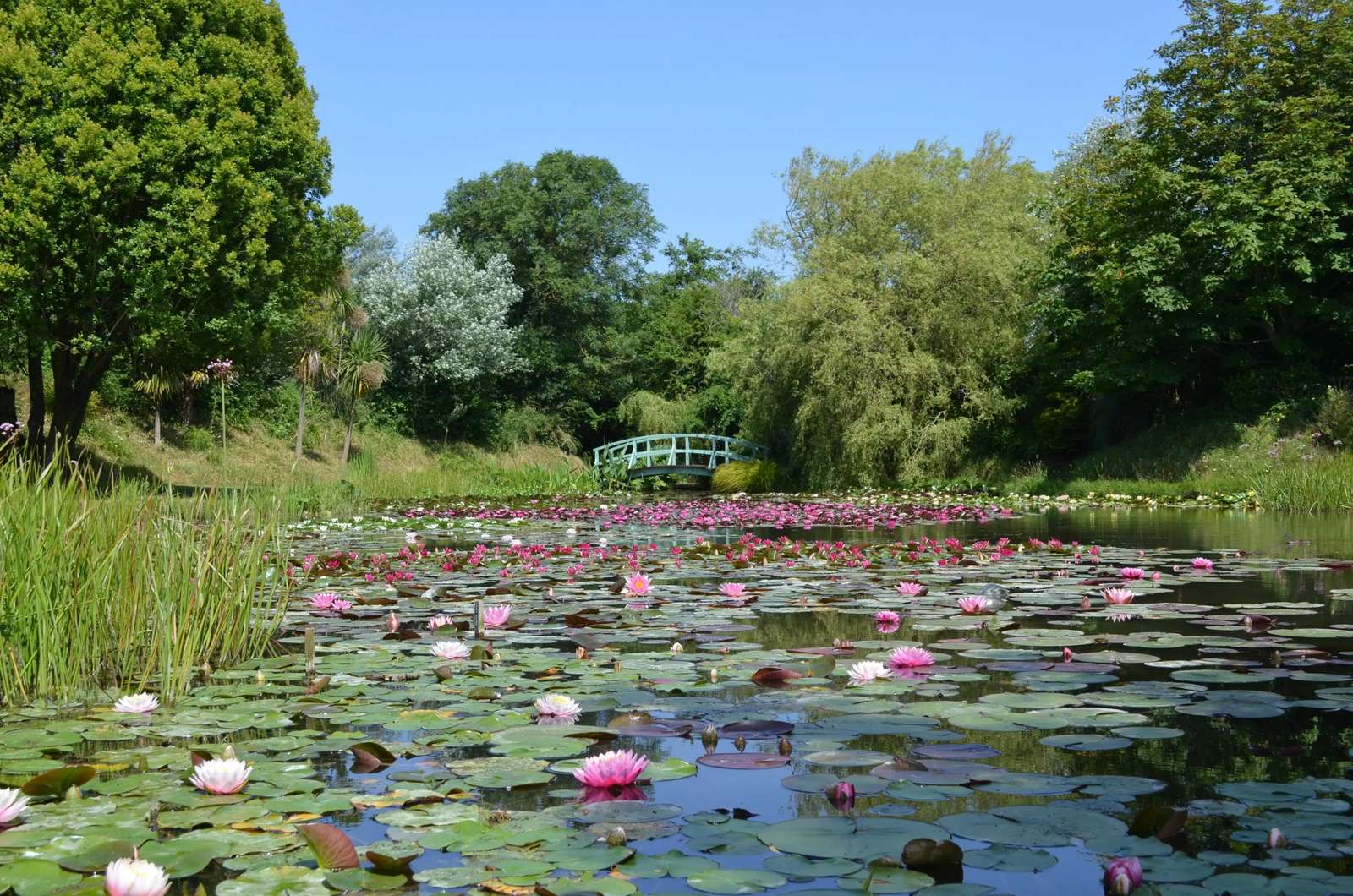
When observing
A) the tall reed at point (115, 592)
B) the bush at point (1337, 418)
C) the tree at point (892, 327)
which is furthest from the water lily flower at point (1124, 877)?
the tree at point (892, 327)

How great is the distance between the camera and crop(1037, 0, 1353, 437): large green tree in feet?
58.9

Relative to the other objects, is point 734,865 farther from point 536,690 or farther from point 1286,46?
point 1286,46

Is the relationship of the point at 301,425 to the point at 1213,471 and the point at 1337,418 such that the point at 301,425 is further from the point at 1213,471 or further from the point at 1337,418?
the point at 1337,418

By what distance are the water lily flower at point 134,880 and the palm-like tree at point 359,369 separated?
26.6m

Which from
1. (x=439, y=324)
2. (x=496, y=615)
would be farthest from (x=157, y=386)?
(x=496, y=615)

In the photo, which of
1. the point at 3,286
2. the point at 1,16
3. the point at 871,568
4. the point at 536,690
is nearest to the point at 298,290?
the point at 3,286

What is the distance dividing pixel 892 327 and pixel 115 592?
2003cm

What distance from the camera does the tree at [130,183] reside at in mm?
14961

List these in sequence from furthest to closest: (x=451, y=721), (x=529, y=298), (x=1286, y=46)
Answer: (x=529, y=298) < (x=1286, y=46) < (x=451, y=721)

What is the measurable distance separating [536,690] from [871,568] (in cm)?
392

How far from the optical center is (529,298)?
37.7 meters

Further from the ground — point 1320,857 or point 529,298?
point 529,298

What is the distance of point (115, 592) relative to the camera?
3.67 m

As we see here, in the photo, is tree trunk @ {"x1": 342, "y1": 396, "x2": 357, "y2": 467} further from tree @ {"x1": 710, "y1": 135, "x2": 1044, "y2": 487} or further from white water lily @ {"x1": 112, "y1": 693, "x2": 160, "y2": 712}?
white water lily @ {"x1": 112, "y1": 693, "x2": 160, "y2": 712}
